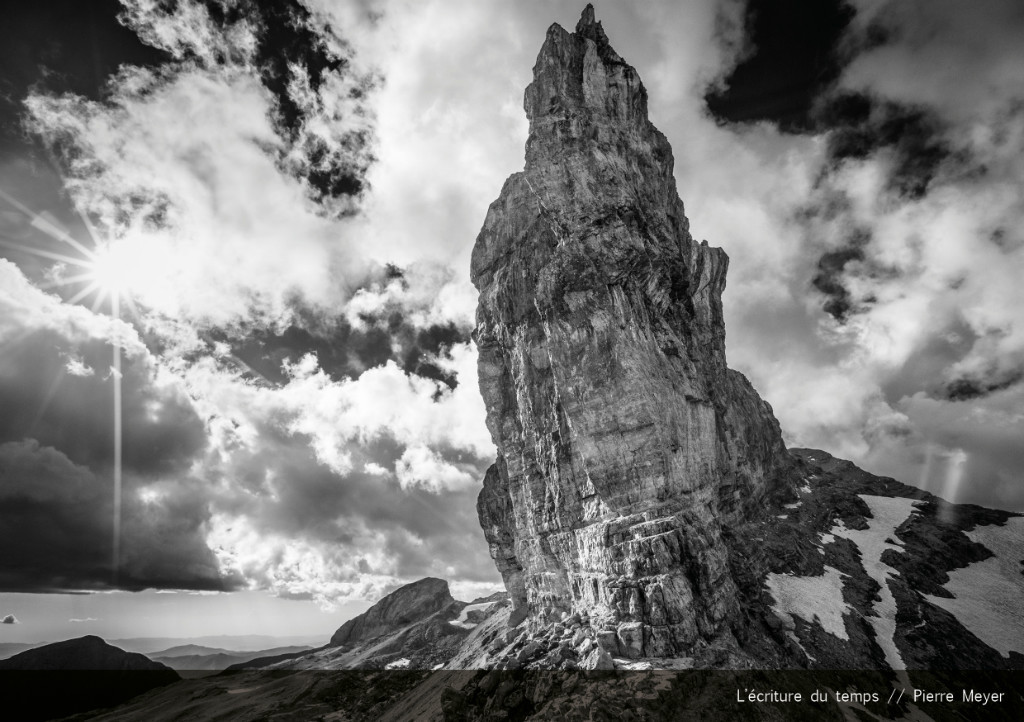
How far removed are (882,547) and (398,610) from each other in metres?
135

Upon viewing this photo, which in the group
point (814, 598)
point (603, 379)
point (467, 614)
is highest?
point (603, 379)

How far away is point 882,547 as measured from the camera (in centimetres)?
8056

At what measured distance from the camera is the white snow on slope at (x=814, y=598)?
59.0 m

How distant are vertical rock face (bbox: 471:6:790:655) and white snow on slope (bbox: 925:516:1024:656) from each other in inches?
1166

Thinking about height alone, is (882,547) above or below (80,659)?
above

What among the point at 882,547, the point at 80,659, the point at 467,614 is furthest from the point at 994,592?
A: the point at 80,659

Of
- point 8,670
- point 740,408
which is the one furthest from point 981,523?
point 8,670

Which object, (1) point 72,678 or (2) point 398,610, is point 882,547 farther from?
(1) point 72,678

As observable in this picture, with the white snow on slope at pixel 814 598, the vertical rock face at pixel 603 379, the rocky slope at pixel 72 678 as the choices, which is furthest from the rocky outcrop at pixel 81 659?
the white snow on slope at pixel 814 598

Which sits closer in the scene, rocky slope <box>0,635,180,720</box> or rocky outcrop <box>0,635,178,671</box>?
rocky slope <box>0,635,180,720</box>

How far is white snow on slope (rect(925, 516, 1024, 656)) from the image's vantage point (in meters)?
61.7

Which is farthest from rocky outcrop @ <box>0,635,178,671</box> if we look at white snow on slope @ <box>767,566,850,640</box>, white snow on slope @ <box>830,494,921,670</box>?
white snow on slope @ <box>830,494,921,670</box>

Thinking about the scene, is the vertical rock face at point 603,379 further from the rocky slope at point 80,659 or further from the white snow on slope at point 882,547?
the rocky slope at point 80,659

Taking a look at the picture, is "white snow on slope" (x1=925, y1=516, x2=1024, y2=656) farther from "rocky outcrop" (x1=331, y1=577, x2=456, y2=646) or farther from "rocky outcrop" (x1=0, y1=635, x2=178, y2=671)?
"rocky outcrop" (x1=0, y1=635, x2=178, y2=671)
